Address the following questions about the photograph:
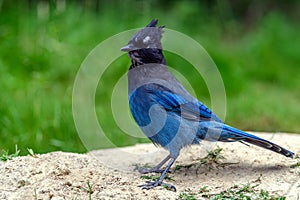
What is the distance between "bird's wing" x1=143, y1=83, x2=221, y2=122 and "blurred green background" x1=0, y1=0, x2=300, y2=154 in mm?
1865

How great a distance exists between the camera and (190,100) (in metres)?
4.48

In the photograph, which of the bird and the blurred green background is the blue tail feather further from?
the blurred green background

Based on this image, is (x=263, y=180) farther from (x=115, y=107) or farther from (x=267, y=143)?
(x=115, y=107)

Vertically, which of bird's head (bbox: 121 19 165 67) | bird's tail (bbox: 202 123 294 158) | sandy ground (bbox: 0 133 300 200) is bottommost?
sandy ground (bbox: 0 133 300 200)

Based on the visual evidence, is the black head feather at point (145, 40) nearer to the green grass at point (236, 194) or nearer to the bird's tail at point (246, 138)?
the bird's tail at point (246, 138)

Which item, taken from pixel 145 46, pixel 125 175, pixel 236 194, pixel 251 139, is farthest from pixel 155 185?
pixel 145 46

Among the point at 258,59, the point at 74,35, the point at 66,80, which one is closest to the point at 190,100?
the point at 66,80

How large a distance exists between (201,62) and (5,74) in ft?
9.55

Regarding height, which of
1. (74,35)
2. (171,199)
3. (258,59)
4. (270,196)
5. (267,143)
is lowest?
(171,199)

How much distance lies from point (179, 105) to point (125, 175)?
0.65 m

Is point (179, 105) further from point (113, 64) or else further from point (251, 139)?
point (113, 64)

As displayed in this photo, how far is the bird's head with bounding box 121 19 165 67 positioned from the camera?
4.48 m

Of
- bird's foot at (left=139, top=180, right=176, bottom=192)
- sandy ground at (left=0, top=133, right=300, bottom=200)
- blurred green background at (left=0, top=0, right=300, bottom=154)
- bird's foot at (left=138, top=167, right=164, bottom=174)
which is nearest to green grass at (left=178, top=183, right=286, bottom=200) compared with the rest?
sandy ground at (left=0, top=133, right=300, bottom=200)

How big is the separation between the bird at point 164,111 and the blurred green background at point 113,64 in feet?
5.88
